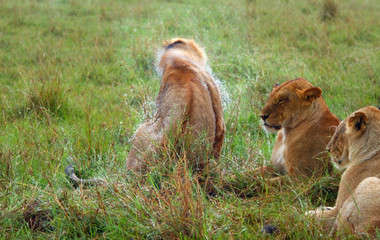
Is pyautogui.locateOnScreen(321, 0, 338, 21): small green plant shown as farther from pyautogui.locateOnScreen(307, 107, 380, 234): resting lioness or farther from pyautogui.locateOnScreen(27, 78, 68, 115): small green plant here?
pyautogui.locateOnScreen(307, 107, 380, 234): resting lioness

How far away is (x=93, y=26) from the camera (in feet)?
31.6

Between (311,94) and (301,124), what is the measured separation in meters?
0.26

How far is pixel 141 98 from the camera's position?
16.4ft

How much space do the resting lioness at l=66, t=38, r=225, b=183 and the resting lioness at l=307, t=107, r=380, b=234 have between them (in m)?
0.88

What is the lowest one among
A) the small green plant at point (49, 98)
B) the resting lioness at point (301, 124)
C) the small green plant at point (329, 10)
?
the small green plant at point (49, 98)

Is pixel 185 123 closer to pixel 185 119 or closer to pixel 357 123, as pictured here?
pixel 185 119

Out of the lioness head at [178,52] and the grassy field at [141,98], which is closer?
the grassy field at [141,98]

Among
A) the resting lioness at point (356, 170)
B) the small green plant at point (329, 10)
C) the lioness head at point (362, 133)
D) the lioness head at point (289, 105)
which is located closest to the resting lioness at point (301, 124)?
the lioness head at point (289, 105)

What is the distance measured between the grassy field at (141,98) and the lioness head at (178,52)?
509 millimetres

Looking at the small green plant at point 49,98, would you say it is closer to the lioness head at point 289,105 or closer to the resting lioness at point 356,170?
the lioness head at point 289,105

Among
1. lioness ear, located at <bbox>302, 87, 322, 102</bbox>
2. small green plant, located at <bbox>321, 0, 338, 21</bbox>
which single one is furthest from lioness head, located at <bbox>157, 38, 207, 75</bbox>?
small green plant, located at <bbox>321, 0, 338, 21</bbox>

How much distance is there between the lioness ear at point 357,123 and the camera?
297 cm

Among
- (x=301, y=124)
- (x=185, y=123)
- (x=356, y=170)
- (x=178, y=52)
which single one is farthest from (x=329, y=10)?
(x=356, y=170)

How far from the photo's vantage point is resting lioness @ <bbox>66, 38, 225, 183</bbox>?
3420mm
